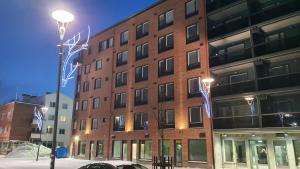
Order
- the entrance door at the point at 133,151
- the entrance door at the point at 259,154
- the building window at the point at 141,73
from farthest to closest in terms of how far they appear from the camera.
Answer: the building window at the point at 141,73, the entrance door at the point at 133,151, the entrance door at the point at 259,154

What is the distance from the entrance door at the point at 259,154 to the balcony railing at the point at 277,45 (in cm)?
818

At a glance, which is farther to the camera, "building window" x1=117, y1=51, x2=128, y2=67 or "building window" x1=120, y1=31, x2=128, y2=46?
"building window" x1=120, y1=31, x2=128, y2=46

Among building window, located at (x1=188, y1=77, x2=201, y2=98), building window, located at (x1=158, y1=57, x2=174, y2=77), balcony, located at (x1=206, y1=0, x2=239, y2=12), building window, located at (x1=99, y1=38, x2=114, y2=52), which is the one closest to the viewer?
balcony, located at (x1=206, y1=0, x2=239, y2=12)

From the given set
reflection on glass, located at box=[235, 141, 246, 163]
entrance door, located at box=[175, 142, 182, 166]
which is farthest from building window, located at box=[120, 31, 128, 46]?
reflection on glass, located at box=[235, 141, 246, 163]

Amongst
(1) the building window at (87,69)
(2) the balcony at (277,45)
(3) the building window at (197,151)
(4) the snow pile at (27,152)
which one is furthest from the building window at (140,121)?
(4) the snow pile at (27,152)

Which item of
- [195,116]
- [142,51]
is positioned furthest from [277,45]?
Result: [142,51]

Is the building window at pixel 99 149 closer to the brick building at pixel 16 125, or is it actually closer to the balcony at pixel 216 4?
the balcony at pixel 216 4

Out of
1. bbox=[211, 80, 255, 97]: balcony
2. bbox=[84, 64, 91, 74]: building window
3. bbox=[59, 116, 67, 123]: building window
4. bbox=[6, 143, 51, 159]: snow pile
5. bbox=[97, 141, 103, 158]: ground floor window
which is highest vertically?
bbox=[84, 64, 91, 74]: building window

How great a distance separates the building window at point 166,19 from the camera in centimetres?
3466

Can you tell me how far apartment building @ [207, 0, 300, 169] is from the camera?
75.0ft

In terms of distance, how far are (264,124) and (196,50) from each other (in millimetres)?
11484

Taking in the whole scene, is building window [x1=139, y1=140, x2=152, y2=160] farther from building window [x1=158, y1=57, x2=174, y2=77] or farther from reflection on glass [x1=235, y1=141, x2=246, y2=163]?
reflection on glass [x1=235, y1=141, x2=246, y2=163]

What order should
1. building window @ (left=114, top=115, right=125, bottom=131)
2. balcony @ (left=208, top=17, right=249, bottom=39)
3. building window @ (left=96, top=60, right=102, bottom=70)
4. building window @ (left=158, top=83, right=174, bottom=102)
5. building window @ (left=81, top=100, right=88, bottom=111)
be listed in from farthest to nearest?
1. building window @ (left=81, top=100, right=88, bottom=111)
2. building window @ (left=96, top=60, right=102, bottom=70)
3. building window @ (left=114, top=115, right=125, bottom=131)
4. building window @ (left=158, top=83, right=174, bottom=102)
5. balcony @ (left=208, top=17, right=249, bottom=39)

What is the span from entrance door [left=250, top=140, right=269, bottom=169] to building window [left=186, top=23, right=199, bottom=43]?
513 inches
